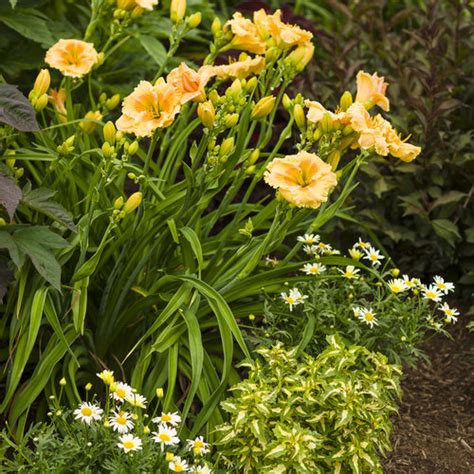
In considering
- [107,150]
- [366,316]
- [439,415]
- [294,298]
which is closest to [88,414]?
[107,150]

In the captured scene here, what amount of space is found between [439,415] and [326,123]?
131cm

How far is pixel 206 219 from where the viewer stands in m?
3.32

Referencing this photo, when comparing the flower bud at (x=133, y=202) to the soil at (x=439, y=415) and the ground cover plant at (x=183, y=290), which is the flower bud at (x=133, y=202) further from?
the soil at (x=439, y=415)

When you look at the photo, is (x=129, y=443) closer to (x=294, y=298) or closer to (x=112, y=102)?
(x=294, y=298)

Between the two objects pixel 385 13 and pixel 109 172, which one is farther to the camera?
pixel 385 13

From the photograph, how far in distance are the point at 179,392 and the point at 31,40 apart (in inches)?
68.1

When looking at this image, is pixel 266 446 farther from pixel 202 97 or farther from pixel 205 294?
pixel 202 97

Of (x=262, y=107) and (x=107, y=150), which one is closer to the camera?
(x=107, y=150)

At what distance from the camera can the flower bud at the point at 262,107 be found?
9.25ft

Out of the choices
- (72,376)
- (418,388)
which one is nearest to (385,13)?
(418,388)

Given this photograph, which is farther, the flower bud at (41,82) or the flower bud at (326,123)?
the flower bud at (41,82)

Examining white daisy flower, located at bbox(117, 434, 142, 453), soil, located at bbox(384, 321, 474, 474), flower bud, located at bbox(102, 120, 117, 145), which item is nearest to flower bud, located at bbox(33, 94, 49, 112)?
flower bud, located at bbox(102, 120, 117, 145)

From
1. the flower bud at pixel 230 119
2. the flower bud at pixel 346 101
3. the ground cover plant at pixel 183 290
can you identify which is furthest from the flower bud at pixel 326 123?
the flower bud at pixel 230 119

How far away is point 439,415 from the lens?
344cm
